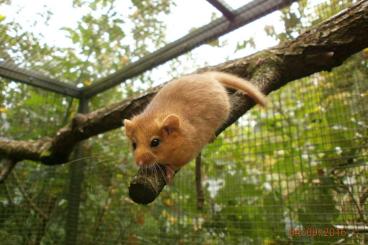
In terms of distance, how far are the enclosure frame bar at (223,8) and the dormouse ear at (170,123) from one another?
1.17m

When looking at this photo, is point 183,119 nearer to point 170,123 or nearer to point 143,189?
point 170,123

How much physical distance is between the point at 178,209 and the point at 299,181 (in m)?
1.22

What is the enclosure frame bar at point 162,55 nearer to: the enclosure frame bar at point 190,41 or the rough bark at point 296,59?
the enclosure frame bar at point 190,41

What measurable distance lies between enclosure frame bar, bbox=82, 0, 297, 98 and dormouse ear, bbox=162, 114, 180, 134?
128 centimetres

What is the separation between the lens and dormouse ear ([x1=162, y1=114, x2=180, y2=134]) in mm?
2021

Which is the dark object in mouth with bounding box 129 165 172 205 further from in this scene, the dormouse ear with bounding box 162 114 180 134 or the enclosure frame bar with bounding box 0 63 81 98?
the enclosure frame bar with bounding box 0 63 81 98

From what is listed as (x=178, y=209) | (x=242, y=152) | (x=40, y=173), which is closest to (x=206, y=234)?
(x=178, y=209)

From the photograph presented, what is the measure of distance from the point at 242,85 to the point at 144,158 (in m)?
0.79

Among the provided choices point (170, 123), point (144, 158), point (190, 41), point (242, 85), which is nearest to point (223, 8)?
point (190, 41)

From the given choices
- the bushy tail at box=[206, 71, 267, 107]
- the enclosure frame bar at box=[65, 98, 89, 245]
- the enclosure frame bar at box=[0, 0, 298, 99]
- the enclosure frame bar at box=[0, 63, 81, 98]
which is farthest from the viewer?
the enclosure frame bar at box=[65, 98, 89, 245]

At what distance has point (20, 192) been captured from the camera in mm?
3607

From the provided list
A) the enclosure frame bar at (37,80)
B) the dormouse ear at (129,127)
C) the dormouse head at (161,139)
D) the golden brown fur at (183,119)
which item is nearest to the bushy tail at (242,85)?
the golden brown fur at (183,119)

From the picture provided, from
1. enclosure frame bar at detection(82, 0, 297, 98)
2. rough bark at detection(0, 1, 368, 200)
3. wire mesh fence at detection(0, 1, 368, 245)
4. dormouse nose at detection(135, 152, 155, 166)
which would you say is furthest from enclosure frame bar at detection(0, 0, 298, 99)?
dormouse nose at detection(135, 152, 155, 166)

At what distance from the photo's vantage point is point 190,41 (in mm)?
3230
